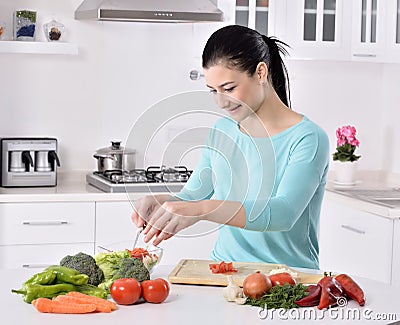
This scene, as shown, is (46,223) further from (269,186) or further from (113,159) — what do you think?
(269,186)

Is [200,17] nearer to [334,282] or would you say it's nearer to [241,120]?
[241,120]

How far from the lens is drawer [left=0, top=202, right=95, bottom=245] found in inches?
153

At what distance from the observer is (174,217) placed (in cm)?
215

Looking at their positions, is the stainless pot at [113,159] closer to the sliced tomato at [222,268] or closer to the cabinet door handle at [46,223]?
the cabinet door handle at [46,223]

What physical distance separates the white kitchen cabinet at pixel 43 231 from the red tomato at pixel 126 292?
72.1 inches

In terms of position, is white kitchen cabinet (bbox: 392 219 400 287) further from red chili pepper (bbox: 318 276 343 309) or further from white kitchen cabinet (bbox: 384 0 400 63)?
red chili pepper (bbox: 318 276 343 309)

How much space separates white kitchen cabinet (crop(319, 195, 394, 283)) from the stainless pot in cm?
103

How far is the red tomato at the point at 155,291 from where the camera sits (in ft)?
7.10

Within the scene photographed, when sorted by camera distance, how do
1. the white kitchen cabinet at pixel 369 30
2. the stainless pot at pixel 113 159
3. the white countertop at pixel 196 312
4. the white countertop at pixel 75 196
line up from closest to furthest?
the white countertop at pixel 196 312 < the white countertop at pixel 75 196 < the stainless pot at pixel 113 159 < the white kitchen cabinet at pixel 369 30

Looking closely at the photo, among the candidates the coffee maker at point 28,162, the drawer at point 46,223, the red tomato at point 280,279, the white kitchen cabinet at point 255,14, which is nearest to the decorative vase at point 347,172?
the white kitchen cabinet at point 255,14

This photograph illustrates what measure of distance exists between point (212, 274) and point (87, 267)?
368 mm

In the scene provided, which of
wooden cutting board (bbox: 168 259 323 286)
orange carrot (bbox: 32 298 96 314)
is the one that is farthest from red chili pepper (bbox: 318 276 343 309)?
orange carrot (bbox: 32 298 96 314)

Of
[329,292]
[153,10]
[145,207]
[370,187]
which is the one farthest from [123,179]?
[329,292]

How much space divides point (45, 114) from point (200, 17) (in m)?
0.98
